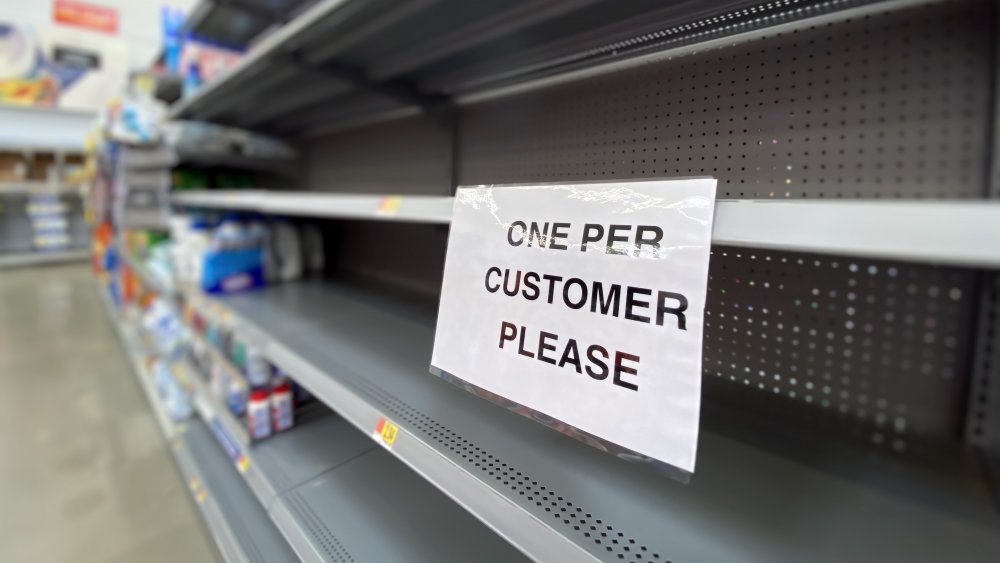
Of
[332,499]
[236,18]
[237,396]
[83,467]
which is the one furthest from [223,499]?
[236,18]

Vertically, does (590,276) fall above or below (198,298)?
above

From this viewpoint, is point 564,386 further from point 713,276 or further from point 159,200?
point 159,200

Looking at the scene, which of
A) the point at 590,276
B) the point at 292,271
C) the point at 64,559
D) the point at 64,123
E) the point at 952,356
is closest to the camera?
the point at 590,276

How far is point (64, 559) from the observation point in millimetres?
1264

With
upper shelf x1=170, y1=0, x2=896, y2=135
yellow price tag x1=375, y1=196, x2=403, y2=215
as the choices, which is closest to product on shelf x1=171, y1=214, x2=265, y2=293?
upper shelf x1=170, y1=0, x2=896, y2=135

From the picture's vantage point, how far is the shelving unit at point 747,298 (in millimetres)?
512

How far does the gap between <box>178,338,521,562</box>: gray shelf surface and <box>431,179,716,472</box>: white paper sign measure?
498 mm

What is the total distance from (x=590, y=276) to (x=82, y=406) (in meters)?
2.95

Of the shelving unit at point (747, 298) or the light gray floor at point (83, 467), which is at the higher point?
the shelving unit at point (747, 298)

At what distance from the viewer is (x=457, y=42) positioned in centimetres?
99

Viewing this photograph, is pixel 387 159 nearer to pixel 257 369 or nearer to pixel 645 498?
pixel 257 369

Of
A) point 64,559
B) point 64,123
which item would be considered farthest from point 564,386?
point 64,123

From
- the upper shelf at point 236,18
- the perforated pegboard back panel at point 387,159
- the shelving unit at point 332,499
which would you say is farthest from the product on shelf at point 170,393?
the upper shelf at point 236,18

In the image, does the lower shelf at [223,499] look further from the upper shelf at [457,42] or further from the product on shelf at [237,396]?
the upper shelf at [457,42]
